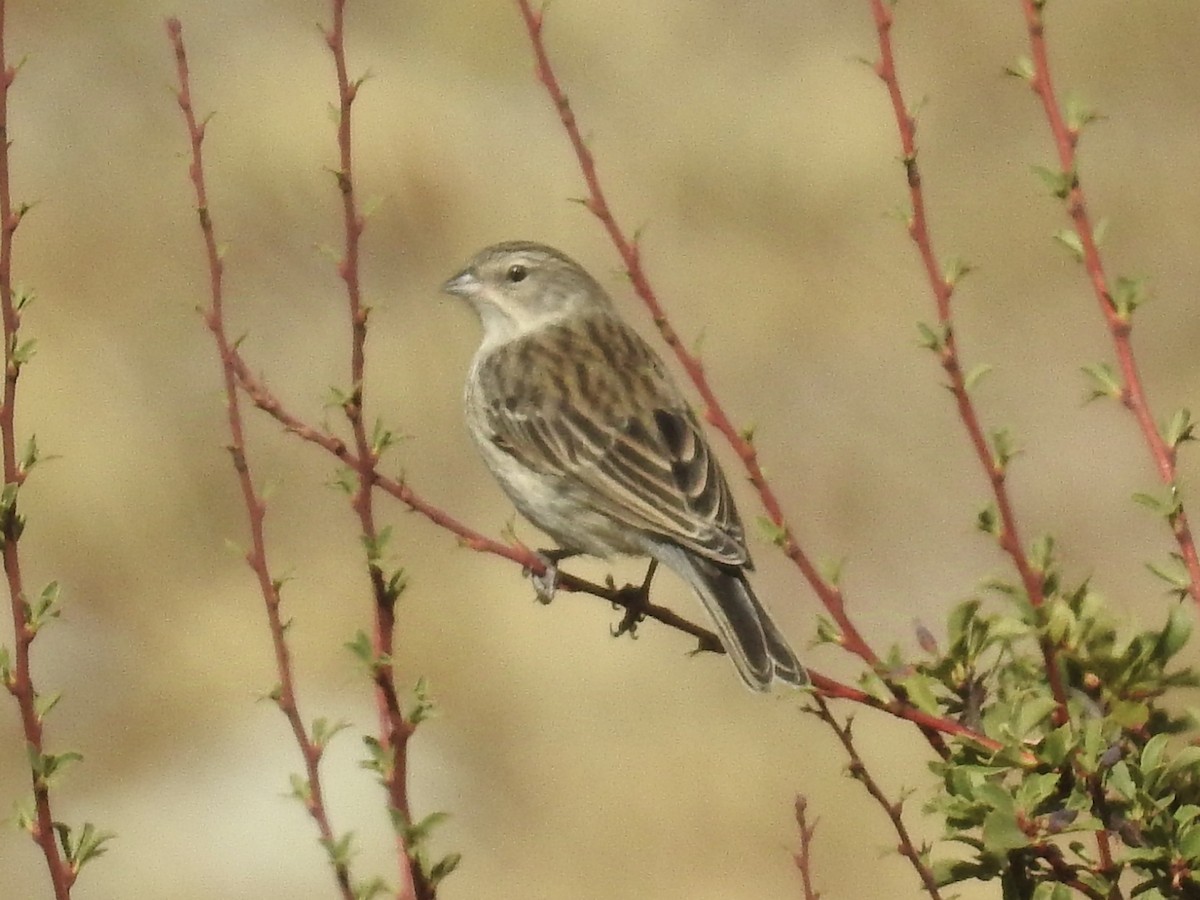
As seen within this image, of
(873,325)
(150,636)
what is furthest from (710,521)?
(873,325)

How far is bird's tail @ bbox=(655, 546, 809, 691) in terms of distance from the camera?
4152mm

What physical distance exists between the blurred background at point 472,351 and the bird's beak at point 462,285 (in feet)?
4.38

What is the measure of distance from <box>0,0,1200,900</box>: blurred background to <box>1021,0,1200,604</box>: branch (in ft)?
16.9

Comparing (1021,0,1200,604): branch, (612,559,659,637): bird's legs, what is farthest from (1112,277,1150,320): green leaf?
Answer: (612,559,659,637): bird's legs

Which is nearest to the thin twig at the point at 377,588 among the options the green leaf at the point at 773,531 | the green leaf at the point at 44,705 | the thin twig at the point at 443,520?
the thin twig at the point at 443,520

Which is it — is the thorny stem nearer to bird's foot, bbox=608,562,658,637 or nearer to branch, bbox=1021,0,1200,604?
branch, bbox=1021,0,1200,604

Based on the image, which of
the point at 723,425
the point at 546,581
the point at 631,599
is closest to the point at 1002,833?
the point at 723,425

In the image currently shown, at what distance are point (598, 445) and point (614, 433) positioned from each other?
88 mm

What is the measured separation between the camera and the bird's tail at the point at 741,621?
4152 mm

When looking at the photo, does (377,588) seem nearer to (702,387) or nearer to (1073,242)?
(702,387)

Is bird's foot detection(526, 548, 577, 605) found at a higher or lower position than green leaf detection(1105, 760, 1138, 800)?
higher

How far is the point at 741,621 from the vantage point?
4559 mm

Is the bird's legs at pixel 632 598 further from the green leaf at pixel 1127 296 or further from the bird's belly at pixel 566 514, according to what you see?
the green leaf at pixel 1127 296

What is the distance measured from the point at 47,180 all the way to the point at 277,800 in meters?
3.94
